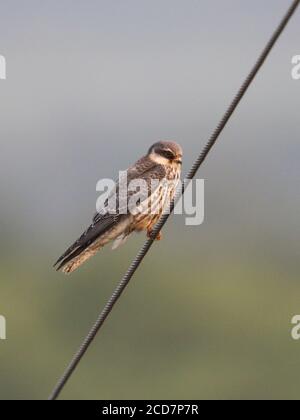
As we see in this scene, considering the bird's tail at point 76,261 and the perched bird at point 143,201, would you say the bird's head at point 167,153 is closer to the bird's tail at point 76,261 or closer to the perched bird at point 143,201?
the perched bird at point 143,201

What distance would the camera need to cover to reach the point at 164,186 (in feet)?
36.6

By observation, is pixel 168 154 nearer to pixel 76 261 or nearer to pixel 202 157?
pixel 76 261

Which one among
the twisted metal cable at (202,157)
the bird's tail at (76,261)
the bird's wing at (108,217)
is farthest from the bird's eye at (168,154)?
the twisted metal cable at (202,157)

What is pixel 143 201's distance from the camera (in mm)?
11086

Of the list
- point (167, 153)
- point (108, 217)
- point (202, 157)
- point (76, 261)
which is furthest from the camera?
point (167, 153)

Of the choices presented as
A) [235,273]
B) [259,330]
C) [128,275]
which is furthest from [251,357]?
[128,275]

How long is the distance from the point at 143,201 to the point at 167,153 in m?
0.46

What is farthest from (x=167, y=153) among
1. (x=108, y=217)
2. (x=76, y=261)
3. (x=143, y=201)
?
(x=76, y=261)

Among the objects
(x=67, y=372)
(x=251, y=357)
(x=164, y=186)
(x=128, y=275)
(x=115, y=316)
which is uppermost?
(x=115, y=316)

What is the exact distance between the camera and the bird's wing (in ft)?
34.7

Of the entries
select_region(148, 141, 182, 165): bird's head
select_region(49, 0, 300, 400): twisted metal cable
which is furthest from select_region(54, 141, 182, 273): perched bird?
select_region(49, 0, 300, 400): twisted metal cable

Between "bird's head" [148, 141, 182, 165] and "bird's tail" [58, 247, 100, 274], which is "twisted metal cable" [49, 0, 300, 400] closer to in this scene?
"bird's tail" [58, 247, 100, 274]
